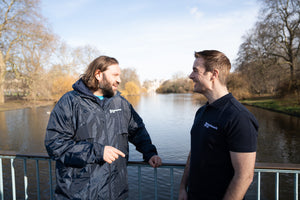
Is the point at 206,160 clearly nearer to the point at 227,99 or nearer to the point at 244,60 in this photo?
the point at 227,99

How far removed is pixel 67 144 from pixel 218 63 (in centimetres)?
131

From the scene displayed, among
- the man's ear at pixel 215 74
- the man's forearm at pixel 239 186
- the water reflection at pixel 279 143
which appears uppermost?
the man's ear at pixel 215 74

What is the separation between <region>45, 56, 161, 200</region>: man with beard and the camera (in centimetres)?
163

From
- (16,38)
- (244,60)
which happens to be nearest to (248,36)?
(244,60)

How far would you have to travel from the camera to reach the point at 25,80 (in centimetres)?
2734

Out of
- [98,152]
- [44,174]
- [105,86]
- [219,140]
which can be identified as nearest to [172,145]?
[44,174]

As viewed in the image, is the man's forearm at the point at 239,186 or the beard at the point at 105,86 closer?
the man's forearm at the point at 239,186

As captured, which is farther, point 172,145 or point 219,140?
point 172,145

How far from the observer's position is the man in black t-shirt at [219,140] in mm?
1326

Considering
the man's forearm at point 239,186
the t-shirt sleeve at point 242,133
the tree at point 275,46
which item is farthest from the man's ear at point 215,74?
the tree at point 275,46

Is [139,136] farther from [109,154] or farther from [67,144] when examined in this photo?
[67,144]

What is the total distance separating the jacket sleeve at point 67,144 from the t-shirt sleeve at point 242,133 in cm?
95

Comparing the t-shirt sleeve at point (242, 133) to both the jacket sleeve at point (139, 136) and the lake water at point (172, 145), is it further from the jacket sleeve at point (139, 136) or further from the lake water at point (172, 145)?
the lake water at point (172, 145)

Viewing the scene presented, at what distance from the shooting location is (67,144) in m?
1.64
